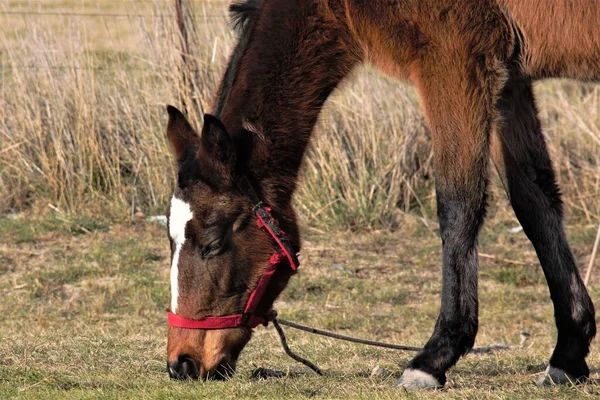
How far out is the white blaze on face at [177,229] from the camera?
4355 millimetres

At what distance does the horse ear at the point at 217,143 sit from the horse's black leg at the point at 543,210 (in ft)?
4.27

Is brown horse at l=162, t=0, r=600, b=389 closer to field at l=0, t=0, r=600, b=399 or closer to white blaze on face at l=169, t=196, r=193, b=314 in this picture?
white blaze on face at l=169, t=196, r=193, b=314

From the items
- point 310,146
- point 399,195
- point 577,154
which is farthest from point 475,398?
point 577,154

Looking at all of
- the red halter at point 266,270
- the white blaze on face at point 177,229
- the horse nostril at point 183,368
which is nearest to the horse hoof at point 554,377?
the red halter at point 266,270

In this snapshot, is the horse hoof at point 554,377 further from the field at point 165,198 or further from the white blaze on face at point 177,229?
the field at point 165,198

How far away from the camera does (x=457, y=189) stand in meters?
4.45

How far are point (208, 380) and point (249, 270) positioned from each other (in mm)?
519

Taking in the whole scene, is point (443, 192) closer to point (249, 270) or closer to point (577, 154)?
point (249, 270)

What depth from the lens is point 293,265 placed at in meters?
4.55

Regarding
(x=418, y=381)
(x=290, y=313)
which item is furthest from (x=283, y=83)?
(x=290, y=313)

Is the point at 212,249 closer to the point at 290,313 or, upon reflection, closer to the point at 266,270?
the point at 266,270

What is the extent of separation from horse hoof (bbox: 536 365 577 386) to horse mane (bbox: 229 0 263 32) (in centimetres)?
217

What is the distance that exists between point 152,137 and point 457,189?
5216mm

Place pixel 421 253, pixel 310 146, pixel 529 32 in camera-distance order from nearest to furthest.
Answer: pixel 529 32 < pixel 310 146 < pixel 421 253
